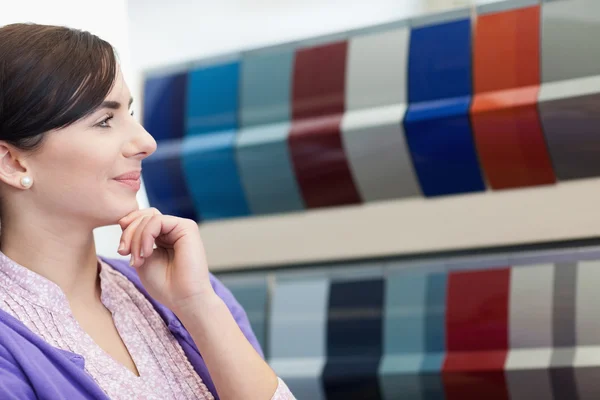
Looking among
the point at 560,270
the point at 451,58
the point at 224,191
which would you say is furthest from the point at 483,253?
the point at 224,191

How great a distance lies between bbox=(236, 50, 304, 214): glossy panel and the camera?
1.95 m

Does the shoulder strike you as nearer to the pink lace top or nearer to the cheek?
the pink lace top

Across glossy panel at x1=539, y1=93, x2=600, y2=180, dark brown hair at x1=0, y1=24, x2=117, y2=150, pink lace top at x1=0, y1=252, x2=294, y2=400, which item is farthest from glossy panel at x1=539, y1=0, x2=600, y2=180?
dark brown hair at x1=0, y1=24, x2=117, y2=150

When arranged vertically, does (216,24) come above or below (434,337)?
above

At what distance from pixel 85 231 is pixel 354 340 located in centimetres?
84

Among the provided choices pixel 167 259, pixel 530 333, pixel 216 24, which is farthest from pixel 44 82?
pixel 216 24

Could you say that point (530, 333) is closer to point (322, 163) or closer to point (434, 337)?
point (434, 337)

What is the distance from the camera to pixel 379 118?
5.99 feet

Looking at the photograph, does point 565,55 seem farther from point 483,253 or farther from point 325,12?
point 325,12

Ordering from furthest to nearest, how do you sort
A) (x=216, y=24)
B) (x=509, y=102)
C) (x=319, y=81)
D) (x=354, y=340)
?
1. (x=216, y=24)
2. (x=319, y=81)
3. (x=354, y=340)
4. (x=509, y=102)

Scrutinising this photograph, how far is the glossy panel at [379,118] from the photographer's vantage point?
1.82 m

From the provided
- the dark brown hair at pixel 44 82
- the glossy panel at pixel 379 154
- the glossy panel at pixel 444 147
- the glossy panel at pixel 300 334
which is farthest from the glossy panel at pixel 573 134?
the dark brown hair at pixel 44 82

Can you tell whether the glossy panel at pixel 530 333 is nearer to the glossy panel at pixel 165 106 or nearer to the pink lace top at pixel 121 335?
the pink lace top at pixel 121 335

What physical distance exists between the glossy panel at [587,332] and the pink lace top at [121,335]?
74 centimetres
